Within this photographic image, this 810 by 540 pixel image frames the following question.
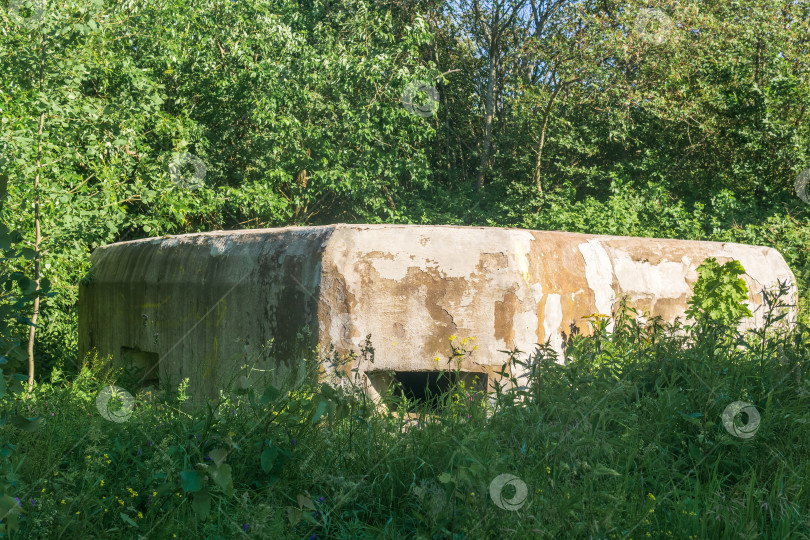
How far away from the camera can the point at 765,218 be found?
10625 mm

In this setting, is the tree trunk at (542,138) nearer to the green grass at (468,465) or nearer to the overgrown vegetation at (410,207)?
the overgrown vegetation at (410,207)

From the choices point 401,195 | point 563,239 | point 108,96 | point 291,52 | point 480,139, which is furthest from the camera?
point 480,139

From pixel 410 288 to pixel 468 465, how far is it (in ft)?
5.36

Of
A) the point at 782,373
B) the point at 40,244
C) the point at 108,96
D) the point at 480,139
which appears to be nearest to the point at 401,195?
the point at 480,139

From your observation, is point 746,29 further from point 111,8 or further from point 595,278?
point 111,8

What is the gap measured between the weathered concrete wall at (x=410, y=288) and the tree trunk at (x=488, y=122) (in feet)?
28.8

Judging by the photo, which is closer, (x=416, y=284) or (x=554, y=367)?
(x=554, y=367)

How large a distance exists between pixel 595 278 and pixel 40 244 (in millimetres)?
4508

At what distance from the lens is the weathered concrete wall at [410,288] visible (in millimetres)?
3885

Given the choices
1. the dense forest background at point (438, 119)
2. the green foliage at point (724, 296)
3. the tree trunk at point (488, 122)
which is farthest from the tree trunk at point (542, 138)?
the green foliage at point (724, 296)

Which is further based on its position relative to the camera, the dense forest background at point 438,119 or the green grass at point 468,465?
the dense forest background at point 438,119

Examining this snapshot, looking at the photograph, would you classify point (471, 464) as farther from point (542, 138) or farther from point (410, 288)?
point (542, 138)

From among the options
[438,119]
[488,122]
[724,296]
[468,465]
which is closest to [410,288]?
[468,465]

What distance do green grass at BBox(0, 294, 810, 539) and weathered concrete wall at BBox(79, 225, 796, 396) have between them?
2.72 feet
